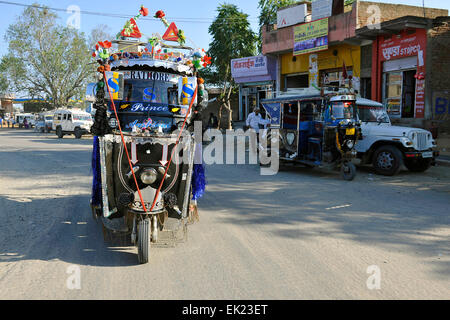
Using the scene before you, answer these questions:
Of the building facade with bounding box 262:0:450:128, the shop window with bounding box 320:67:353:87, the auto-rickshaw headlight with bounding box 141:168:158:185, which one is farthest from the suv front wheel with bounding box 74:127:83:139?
the auto-rickshaw headlight with bounding box 141:168:158:185

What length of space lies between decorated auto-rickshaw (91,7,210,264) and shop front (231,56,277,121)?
61.9ft

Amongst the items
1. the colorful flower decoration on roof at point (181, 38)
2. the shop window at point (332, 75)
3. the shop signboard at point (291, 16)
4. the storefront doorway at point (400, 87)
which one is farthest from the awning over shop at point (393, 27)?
the colorful flower decoration on roof at point (181, 38)

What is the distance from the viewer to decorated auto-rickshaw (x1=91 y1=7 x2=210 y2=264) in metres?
4.83

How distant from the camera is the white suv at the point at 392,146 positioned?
34.6ft

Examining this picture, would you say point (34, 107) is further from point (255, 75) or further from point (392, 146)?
point (392, 146)

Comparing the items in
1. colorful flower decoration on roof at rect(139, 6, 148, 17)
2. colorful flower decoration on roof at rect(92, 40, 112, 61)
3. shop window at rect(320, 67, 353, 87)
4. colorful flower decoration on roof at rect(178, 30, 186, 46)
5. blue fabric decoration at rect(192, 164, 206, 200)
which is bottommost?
blue fabric decoration at rect(192, 164, 206, 200)

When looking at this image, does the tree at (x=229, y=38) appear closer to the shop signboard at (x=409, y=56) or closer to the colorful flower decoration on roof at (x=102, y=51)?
the shop signboard at (x=409, y=56)

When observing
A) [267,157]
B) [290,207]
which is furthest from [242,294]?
[267,157]

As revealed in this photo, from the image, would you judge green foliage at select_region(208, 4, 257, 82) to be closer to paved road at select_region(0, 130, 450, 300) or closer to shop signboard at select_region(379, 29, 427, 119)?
shop signboard at select_region(379, 29, 427, 119)

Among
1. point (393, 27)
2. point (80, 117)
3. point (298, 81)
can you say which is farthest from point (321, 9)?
point (80, 117)

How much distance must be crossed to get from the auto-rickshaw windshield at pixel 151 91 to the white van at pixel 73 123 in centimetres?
2399

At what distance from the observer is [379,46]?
18.2 meters
